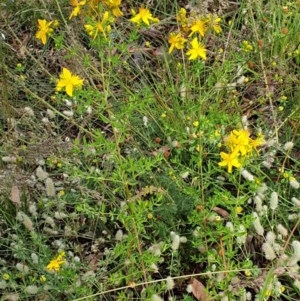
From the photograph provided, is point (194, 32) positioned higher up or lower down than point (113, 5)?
lower down

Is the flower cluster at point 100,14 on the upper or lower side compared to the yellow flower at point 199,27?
upper

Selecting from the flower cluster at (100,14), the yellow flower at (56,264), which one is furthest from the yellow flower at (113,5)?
the yellow flower at (56,264)

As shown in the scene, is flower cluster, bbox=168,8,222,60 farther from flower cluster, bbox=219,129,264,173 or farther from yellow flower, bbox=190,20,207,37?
flower cluster, bbox=219,129,264,173

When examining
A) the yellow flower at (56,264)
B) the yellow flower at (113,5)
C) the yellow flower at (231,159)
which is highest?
the yellow flower at (113,5)

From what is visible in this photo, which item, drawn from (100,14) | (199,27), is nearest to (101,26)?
(100,14)

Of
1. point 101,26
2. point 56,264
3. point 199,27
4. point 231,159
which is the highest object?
point 101,26

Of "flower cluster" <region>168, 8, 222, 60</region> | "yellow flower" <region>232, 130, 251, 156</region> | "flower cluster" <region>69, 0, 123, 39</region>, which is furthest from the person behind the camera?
"flower cluster" <region>168, 8, 222, 60</region>

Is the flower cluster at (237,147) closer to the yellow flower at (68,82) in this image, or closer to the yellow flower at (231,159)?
the yellow flower at (231,159)

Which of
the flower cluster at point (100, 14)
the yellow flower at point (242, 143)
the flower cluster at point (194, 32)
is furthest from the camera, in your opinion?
the flower cluster at point (194, 32)

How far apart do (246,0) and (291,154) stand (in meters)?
0.81

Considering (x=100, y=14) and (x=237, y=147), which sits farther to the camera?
(x=100, y=14)

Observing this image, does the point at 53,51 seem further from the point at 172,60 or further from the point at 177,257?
the point at 177,257

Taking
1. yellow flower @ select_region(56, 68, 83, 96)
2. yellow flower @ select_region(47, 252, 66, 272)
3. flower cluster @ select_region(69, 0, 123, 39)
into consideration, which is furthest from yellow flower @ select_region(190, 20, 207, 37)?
yellow flower @ select_region(47, 252, 66, 272)

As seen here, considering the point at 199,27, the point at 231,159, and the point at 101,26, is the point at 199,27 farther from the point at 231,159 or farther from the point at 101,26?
the point at 231,159
